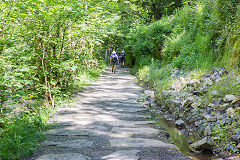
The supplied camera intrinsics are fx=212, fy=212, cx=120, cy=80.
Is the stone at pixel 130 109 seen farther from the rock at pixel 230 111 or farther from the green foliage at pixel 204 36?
the green foliage at pixel 204 36

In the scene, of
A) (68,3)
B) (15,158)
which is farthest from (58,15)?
(15,158)

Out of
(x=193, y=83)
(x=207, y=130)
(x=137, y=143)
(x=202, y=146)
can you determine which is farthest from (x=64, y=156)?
(x=193, y=83)

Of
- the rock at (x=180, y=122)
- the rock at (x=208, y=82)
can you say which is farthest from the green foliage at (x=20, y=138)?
the rock at (x=208, y=82)

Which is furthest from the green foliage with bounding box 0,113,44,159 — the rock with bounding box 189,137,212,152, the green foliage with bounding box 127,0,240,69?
the green foliage with bounding box 127,0,240,69

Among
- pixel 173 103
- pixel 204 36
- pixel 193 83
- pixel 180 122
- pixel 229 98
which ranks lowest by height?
pixel 180 122

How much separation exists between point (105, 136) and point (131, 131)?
590mm

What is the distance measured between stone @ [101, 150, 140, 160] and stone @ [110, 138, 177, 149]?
266 mm

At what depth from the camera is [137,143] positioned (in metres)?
3.78

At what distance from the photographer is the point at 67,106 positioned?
6230mm

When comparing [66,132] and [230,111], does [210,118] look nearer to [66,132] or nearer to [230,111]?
[230,111]

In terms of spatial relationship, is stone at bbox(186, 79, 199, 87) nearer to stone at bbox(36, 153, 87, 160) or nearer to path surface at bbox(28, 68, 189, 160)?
path surface at bbox(28, 68, 189, 160)

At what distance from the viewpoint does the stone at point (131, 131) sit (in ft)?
14.0

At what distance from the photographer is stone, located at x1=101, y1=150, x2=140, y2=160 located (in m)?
3.20

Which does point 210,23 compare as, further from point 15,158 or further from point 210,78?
point 15,158
